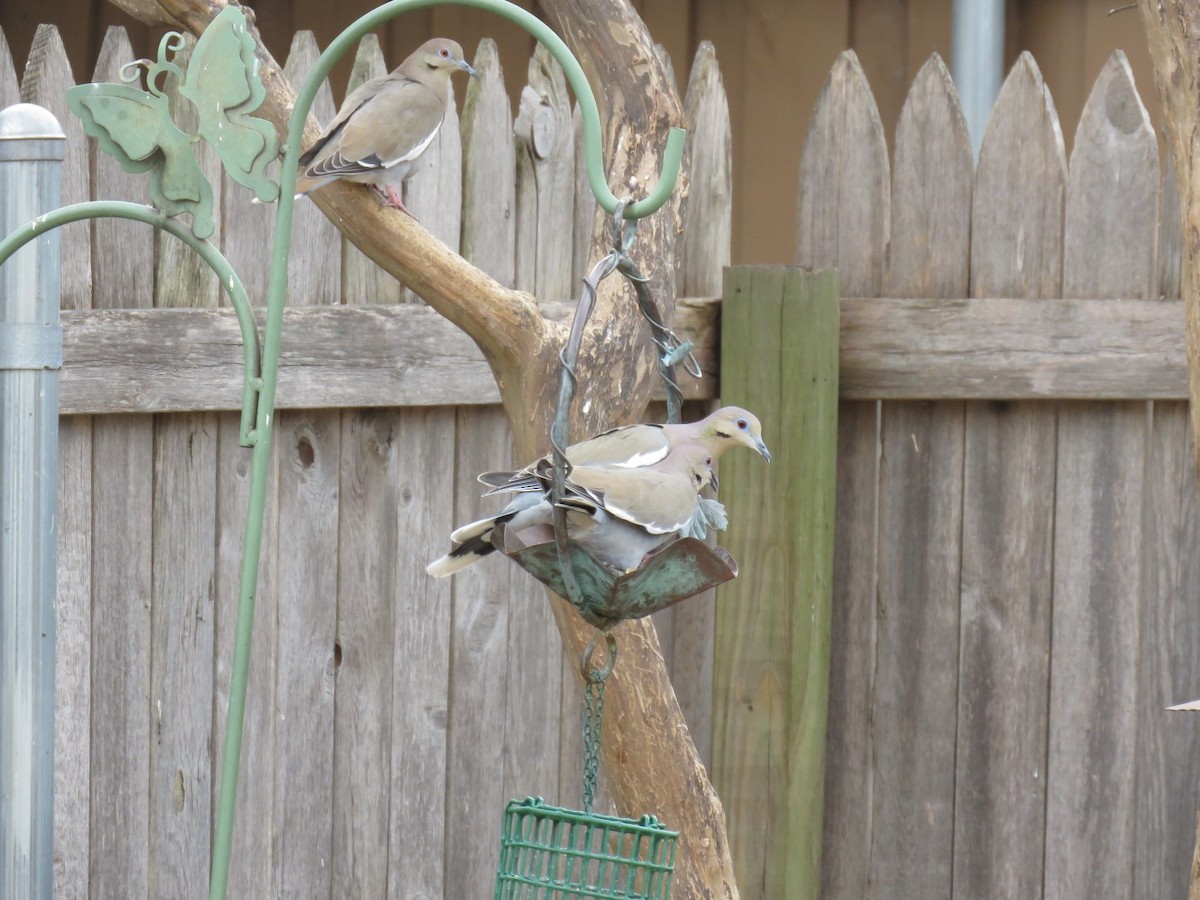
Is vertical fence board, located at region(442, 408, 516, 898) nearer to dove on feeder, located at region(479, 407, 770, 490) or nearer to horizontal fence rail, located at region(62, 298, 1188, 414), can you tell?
horizontal fence rail, located at region(62, 298, 1188, 414)

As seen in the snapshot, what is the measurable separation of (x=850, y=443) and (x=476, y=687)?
0.92 metres

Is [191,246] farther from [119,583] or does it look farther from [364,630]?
[364,630]

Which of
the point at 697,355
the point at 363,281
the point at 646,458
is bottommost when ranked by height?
the point at 646,458

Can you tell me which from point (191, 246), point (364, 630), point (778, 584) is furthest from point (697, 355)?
point (191, 246)

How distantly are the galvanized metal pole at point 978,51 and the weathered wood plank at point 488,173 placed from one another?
1832 millimetres

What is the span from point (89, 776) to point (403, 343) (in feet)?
3.20

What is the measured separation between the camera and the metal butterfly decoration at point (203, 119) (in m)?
1.96

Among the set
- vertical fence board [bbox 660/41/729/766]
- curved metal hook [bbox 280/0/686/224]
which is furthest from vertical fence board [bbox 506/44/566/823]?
curved metal hook [bbox 280/0/686/224]

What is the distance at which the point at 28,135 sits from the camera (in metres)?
2.04

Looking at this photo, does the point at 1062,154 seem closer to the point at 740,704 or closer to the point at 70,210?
the point at 740,704

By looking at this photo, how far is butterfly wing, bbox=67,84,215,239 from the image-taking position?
76.9 inches

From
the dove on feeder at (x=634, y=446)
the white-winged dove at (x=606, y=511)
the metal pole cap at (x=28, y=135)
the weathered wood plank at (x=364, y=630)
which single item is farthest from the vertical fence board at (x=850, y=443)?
the metal pole cap at (x=28, y=135)

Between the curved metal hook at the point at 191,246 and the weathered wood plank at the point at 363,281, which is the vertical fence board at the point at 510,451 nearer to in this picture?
the weathered wood plank at the point at 363,281

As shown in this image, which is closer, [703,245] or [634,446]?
[634,446]
